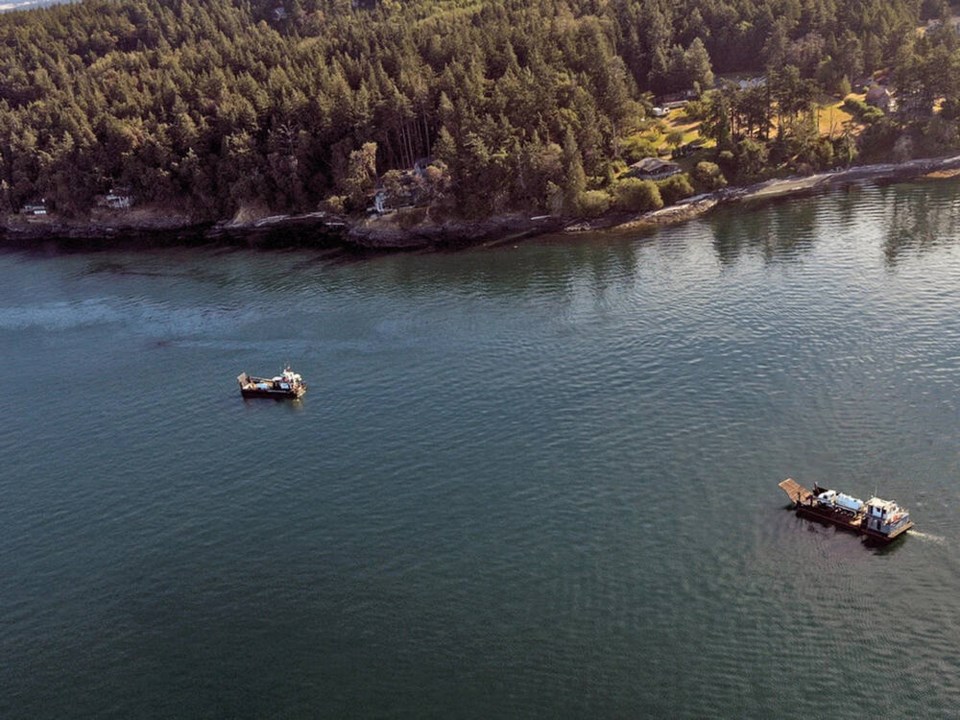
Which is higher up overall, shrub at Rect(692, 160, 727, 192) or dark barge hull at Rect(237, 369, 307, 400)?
shrub at Rect(692, 160, 727, 192)

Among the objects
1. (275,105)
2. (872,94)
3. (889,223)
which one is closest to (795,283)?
(889,223)

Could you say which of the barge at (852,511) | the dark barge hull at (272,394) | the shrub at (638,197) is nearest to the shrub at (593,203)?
the shrub at (638,197)

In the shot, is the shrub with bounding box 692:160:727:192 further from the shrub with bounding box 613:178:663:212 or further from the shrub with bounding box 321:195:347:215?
the shrub with bounding box 321:195:347:215

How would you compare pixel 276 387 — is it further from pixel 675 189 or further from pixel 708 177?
pixel 708 177

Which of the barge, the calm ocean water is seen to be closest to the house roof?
the calm ocean water

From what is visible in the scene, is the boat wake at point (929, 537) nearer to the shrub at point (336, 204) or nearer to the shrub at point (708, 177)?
the shrub at point (708, 177)

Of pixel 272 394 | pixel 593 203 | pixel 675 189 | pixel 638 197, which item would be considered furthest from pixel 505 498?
pixel 675 189

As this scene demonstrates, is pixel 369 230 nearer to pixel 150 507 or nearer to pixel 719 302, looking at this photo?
pixel 719 302

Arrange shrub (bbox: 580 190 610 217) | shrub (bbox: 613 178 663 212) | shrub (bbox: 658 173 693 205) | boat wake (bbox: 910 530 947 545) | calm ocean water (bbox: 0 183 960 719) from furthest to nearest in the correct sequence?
shrub (bbox: 658 173 693 205)
shrub (bbox: 613 178 663 212)
shrub (bbox: 580 190 610 217)
boat wake (bbox: 910 530 947 545)
calm ocean water (bbox: 0 183 960 719)
